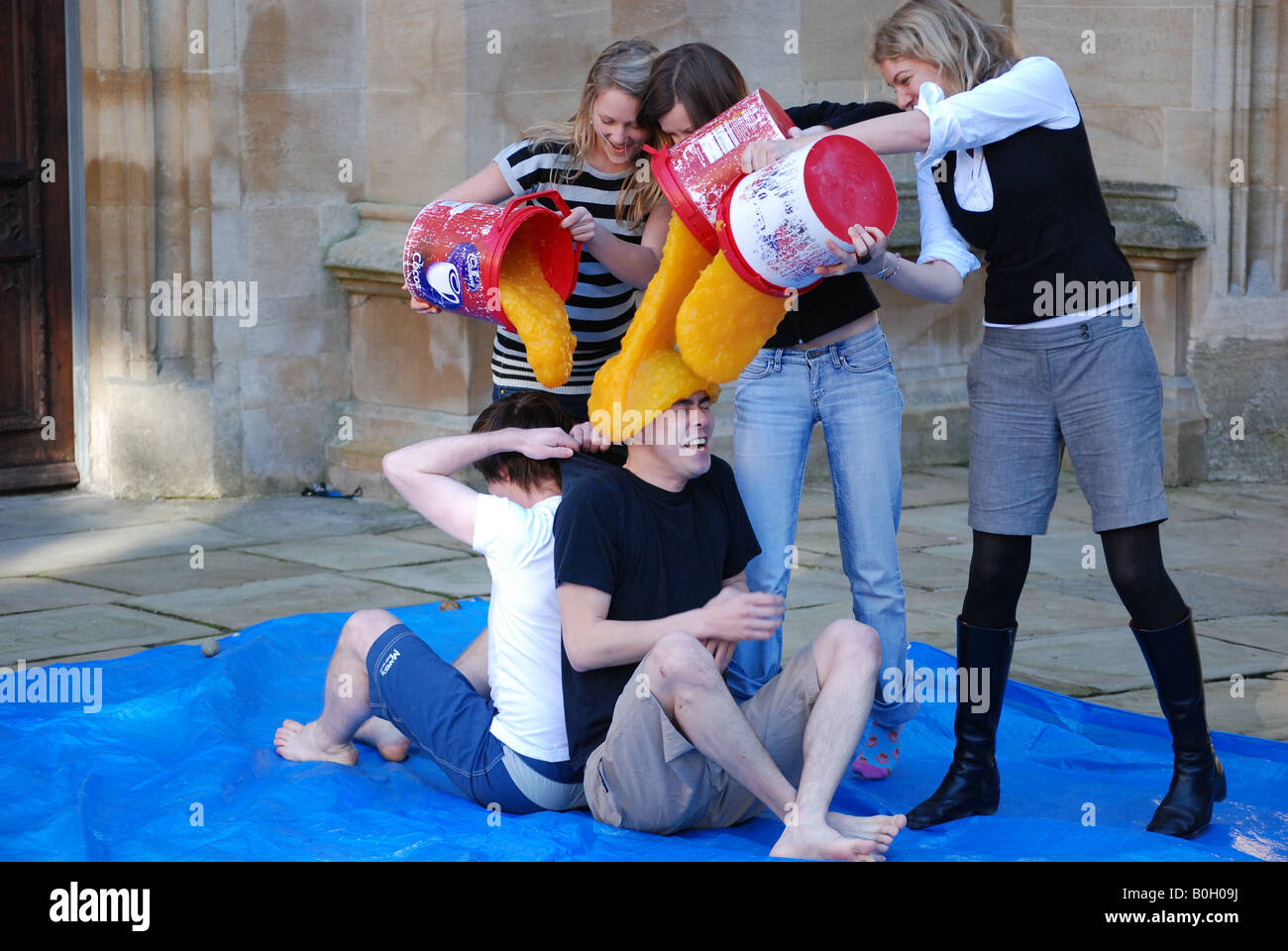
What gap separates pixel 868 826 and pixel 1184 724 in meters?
0.80

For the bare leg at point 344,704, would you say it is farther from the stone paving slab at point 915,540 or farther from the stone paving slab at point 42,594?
the stone paving slab at point 915,540

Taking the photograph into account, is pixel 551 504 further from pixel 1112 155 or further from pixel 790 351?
pixel 1112 155

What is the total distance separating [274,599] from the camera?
5.55m

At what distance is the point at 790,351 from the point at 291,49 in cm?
406

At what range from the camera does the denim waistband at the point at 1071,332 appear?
11.5 feet

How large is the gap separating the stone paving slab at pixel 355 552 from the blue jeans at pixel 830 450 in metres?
2.52

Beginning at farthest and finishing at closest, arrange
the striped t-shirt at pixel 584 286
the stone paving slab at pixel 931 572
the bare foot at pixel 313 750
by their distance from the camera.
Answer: the stone paving slab at pixel 931 572 < the striped t-shirt at pixel 584 286 < the bare foot at pixel 313 750

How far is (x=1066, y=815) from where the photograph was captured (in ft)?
12.3

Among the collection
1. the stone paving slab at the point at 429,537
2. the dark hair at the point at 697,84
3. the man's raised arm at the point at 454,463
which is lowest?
the stone paving slab at the point at 429,537

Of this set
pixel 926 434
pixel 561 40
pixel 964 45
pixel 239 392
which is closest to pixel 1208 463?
Answer: pixel 926 434

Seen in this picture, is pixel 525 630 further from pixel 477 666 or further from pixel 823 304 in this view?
pixel 823 304

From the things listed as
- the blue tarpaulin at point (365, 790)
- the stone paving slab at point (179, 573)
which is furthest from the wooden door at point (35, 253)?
the blue tarpaulin at point (365, 790)

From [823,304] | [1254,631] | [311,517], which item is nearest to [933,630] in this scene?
[1254,631]

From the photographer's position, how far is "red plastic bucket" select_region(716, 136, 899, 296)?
3102mm
